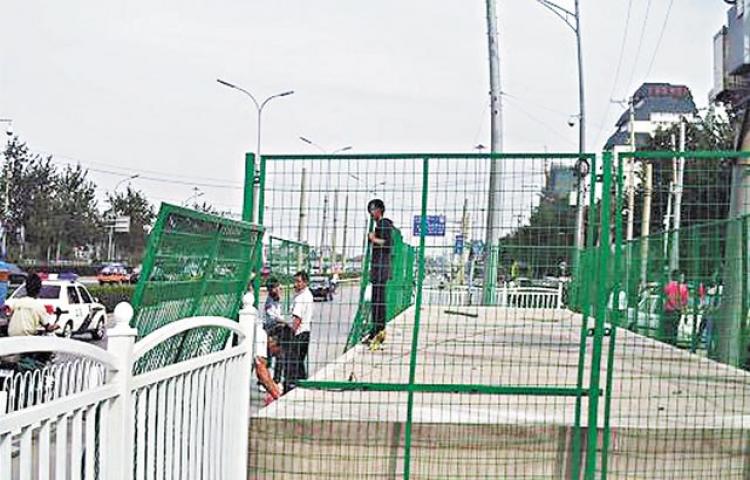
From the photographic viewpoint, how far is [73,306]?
81.8ft

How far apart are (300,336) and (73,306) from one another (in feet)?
60.2

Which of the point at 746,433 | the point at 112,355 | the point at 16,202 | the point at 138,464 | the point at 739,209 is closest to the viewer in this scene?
the point at 112,355

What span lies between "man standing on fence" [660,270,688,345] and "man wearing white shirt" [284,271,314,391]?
322 cm

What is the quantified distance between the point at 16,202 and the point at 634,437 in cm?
5995

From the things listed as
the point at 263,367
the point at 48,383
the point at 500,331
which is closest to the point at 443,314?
the point at 500,331

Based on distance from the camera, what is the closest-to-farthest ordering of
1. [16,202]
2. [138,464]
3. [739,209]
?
1. [138,464]
2. [739,209]
3. [16,202]

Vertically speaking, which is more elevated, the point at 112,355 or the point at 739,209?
the point at 739,209

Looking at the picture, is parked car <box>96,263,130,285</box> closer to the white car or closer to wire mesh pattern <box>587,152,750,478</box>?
the white car

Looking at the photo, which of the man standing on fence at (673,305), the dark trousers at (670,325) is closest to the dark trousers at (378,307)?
the man standing on fence at (673,305)

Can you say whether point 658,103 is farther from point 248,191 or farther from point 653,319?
point 248,191

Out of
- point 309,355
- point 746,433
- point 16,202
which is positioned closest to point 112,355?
point 309,355

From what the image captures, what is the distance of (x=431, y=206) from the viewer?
663cm

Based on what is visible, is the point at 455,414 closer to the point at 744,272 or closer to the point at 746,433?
the point at 746,433

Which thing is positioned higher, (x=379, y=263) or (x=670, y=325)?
(x=379, y=263)
